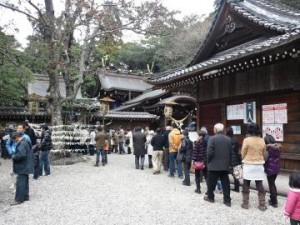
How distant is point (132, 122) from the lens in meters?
30.5

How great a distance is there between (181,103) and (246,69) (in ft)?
29.8

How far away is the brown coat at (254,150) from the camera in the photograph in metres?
6.77

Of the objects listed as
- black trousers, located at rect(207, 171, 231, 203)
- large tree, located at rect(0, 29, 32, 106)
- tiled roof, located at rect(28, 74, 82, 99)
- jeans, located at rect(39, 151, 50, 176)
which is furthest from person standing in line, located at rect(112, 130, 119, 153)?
black trousers, located at rect(207, 171, 231, 203)

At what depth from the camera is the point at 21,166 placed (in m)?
7.64

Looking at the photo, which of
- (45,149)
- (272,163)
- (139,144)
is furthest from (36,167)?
(272,163)

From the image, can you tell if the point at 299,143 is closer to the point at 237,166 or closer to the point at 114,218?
the point at 237,166

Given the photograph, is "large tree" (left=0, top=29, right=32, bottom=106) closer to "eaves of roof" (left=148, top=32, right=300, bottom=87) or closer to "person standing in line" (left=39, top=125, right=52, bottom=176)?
"person standing in line" (left=39, top=125, right=52, bottom=176)

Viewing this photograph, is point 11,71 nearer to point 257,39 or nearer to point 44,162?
point 44,162

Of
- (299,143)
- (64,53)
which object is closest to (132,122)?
(64,53)

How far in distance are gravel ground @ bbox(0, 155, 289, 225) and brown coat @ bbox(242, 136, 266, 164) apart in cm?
100

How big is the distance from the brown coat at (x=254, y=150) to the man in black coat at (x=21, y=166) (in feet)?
15.8

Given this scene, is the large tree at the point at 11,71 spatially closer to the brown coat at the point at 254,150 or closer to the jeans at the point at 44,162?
the jeans at the point at 44,162

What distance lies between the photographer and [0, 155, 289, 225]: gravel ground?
6172 millimetres

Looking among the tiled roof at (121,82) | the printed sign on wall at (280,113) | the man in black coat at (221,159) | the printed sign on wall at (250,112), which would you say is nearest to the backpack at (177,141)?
the printed sign on wall at (250,112)
